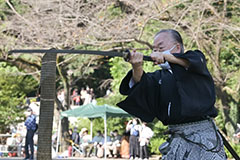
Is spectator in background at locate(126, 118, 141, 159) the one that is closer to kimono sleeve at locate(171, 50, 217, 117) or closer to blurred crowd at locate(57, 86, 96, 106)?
blurred crowd at locate(57, 86, 96, 106)

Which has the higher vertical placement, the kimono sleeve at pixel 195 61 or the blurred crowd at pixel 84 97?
the blurred crowd at pixel 84 97

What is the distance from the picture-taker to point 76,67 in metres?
22.8

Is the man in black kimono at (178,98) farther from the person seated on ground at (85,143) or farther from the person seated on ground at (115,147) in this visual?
the person seated on ground at (85,143)

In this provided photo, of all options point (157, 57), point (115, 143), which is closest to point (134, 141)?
point (115, 143)

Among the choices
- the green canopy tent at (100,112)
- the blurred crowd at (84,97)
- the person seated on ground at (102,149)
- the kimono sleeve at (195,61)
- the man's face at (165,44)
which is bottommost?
the person seated on ground at (102,149)

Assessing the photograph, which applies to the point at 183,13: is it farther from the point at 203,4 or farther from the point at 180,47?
the point at 180,47

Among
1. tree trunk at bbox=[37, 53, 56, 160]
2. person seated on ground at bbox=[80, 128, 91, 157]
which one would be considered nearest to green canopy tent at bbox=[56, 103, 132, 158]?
person seated on ground at bbox=[80, 128, 91, 157]

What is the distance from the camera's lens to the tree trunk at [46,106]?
761 centimetres

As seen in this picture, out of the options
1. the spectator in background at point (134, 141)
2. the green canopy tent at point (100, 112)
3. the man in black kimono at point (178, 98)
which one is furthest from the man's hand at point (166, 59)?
the green canopy tent at point (100, 112)

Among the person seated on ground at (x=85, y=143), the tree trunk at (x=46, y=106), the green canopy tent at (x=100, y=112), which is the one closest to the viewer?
the tree trunk at (x=46, y=106)

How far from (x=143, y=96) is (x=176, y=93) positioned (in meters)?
0.29

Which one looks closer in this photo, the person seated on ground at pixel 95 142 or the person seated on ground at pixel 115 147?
the person seated on ground at pixel 115 147

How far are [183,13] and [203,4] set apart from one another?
2.26 ft

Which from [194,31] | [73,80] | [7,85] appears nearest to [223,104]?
[194,31]
